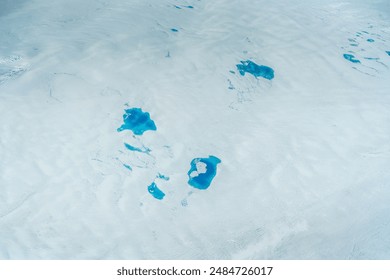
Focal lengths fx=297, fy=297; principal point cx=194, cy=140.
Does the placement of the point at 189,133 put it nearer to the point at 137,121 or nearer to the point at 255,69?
the point at 137,121

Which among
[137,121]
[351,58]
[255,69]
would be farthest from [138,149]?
[351,58]

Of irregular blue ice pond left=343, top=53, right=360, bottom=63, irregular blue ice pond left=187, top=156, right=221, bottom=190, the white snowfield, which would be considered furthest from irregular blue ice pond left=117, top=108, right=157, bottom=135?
irregular blue ice pond left=343, top=53, right=360, bottom=63

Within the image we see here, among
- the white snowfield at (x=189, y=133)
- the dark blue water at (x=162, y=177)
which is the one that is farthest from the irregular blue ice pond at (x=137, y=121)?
the dark blue water at (x=162, y=177)

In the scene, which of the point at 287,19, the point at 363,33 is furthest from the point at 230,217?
the point at 363,33

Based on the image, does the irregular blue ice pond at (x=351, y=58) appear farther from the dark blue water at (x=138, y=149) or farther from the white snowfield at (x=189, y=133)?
the dark blue water at (x=138, y=149)
